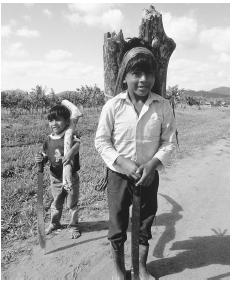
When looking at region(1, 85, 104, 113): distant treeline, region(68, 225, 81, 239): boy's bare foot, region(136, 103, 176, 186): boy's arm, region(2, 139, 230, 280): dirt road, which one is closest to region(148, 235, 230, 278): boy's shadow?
region(2, 139, 230, 280): dirt road

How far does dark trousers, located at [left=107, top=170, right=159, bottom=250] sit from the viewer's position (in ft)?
8.02

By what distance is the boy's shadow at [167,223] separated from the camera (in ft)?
10.3

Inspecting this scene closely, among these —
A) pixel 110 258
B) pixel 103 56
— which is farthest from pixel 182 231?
pixel 103 56

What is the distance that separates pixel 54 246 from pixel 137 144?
161cm

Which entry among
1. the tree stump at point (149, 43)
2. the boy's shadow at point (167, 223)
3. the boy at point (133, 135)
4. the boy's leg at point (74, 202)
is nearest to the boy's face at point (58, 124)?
the boy's leg at point (74, 202)

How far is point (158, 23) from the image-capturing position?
2.81 meters

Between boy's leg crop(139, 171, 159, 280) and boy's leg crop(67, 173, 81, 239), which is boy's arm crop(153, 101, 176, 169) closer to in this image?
boy's leg crop(139, 171, 159, 280)

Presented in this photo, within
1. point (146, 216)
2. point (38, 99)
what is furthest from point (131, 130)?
point (38, 99)

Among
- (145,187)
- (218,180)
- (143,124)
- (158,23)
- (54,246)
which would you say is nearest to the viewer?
(143,124)

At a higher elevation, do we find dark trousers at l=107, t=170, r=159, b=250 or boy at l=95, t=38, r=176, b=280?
boy at l=95, t=38, r=176, b=280

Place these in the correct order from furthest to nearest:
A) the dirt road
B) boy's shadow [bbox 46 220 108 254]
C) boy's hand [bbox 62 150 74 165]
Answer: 1. boy's shadow [bbox 46 220 108 254]
2. boy's hand [bbox 62 150 74 165]
3. the dirt road

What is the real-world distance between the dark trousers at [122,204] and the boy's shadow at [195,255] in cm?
50

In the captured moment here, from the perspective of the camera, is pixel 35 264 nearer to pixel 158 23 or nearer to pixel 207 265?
pixel 207 265

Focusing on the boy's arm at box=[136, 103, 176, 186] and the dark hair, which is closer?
the boy's arm at box=[136, 103, 176, 186]
